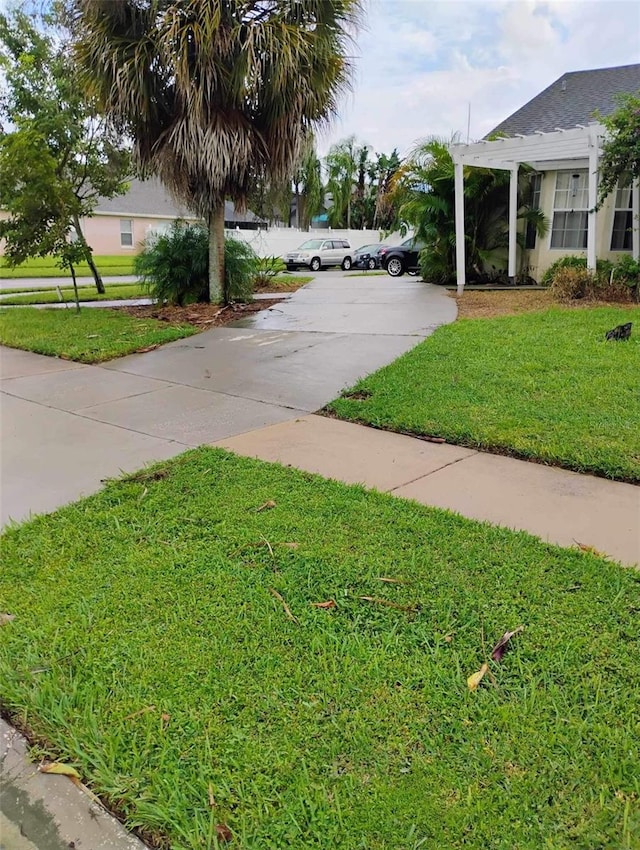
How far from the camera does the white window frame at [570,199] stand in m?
14.5

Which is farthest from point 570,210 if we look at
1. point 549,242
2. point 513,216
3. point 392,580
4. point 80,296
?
point 392,580

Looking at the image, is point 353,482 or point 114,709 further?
point 353,482

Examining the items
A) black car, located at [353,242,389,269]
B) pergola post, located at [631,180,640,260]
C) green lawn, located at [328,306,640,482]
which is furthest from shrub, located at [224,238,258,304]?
black car, located at [353,242,389,269]

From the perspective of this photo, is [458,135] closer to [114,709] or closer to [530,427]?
[530,427]

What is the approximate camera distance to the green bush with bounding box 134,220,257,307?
1270 cm

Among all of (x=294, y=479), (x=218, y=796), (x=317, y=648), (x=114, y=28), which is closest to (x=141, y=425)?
(x=294, y=479)

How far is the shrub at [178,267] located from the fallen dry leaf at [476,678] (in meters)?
11.3

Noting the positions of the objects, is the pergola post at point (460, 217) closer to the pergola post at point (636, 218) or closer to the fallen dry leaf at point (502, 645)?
the pergola post at point (636, 218)

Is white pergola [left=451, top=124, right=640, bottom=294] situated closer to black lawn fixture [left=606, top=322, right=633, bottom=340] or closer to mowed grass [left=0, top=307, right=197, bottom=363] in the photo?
black lawn fixture [left=606, top=322, right=633, bottom=340]

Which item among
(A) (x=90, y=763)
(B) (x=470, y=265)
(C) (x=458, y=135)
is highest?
(C) (x=458, y=135)

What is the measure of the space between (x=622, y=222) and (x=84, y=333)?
11601mm

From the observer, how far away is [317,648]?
99.8 inches

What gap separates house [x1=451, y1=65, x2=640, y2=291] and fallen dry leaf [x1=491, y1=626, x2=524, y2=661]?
443 inches

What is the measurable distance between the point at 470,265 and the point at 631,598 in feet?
48.8
